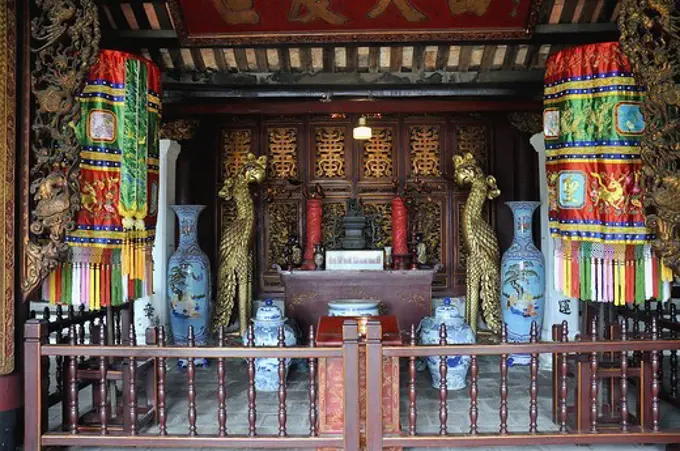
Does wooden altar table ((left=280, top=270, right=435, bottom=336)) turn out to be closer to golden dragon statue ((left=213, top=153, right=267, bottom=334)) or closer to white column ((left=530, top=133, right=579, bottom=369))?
golden dragon statue ((left=213, top=153, right=267, bottom=334))

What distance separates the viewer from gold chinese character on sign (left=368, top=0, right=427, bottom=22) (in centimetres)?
443

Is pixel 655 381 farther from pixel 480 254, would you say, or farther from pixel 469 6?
pixel 469 6

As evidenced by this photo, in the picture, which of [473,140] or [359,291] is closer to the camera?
[359,291]

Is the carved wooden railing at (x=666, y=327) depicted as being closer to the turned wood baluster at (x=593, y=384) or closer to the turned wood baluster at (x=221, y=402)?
the turned wood baluster at (x=593, y=384)

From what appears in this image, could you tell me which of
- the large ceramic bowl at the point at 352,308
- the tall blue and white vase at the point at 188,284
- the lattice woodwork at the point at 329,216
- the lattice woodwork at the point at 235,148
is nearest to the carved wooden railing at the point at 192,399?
the large ceramic bowl at the point at 352,308

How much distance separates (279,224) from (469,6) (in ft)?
10.7

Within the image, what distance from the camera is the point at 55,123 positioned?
11.0 ft

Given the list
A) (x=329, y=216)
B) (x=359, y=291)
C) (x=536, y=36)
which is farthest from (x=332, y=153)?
(x=536, y=36)

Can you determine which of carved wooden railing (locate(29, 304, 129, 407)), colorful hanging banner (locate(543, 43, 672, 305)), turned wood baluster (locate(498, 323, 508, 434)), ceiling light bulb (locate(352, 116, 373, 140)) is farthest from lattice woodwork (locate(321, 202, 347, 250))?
turned wood baluster (locate(498, 323, 508, 434))

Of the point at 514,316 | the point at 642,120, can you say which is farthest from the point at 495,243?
the point at 642,120

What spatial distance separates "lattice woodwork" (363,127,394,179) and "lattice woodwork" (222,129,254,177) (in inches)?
54.1

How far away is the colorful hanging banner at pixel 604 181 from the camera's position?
347 cm

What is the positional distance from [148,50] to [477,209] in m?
3.52

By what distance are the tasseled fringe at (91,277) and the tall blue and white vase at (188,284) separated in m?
1.94
